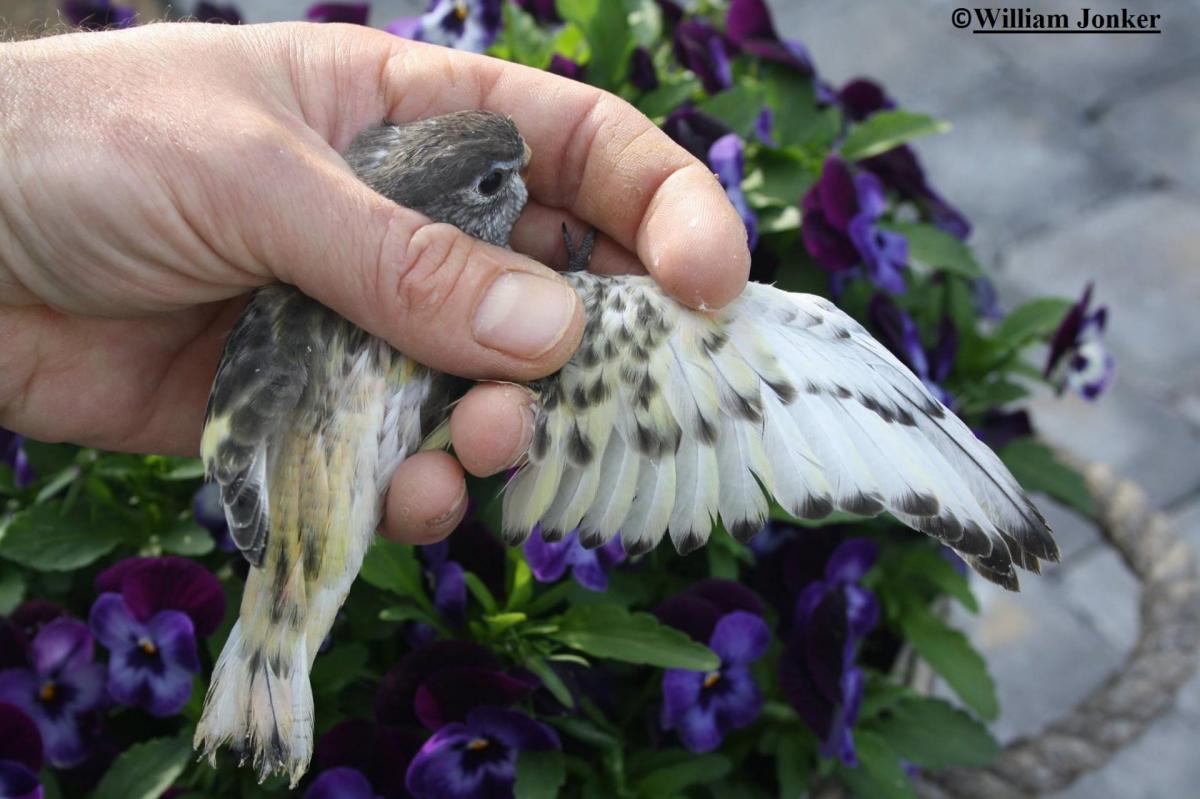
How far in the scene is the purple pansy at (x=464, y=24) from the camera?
2045 mm

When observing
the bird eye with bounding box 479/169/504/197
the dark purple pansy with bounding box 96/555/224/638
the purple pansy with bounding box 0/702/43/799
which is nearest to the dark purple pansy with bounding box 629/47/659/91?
the bird eye with bounding box 479/169/504/197

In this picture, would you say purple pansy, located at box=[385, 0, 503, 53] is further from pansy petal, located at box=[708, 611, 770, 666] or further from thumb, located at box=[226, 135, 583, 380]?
pansy petal, located at box=[708, 611, 770, 666]

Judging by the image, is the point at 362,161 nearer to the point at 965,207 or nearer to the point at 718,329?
the point at 718,329

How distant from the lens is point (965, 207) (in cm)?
407

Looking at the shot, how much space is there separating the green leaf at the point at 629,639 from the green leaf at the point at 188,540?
473 millimetres

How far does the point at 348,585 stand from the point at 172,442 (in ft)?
1.72

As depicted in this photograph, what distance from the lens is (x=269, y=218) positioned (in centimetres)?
137

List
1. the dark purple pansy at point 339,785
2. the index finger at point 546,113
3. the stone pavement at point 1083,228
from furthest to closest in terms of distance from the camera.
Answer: the stone pavement at point 1083,228 → the index finger at point 546,113 → the dark purple pansy at point 339,785

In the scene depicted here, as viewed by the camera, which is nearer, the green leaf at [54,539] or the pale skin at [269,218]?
the pale skin at [269,218]

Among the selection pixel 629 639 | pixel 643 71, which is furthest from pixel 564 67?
pixel 629 639

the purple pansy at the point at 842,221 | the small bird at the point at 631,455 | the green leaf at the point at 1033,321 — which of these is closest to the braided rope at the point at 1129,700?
the green leaf at the point at 1033,321

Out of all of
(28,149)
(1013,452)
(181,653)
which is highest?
(28,149)

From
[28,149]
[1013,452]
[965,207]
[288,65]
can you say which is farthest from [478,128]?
[965,207]

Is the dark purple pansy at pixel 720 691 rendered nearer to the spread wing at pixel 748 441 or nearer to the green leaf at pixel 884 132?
the spread wing at pixel 748 441
